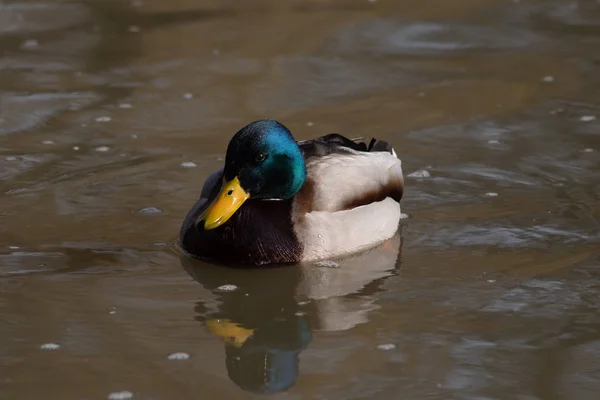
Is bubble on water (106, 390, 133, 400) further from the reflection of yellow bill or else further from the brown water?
the reflection of yellow bill

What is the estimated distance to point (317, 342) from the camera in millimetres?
5141

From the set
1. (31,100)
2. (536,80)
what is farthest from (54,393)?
(536,80)

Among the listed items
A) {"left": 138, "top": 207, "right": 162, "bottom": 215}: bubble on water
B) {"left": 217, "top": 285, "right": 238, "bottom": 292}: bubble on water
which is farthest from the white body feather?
{"left": 138, "top": 207, "right": 162, "bottom": 215}: bubble on water

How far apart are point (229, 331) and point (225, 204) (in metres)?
0.82

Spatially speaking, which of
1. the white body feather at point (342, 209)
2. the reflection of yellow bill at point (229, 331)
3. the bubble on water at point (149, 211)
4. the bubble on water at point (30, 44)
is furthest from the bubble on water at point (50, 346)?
the bubble on water at point (30, 44)

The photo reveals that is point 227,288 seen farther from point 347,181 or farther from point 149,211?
point 149,211

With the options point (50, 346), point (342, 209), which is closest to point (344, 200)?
point (342, 209)

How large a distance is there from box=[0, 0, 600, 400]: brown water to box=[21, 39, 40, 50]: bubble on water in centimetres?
3

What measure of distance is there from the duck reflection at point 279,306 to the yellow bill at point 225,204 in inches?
12.1

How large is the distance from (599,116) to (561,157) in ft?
3.40

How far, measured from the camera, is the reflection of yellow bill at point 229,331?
5.19 m

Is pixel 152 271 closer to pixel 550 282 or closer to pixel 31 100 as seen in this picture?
pixel 550 282

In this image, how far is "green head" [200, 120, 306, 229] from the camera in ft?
19.3

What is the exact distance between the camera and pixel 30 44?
10375mm
